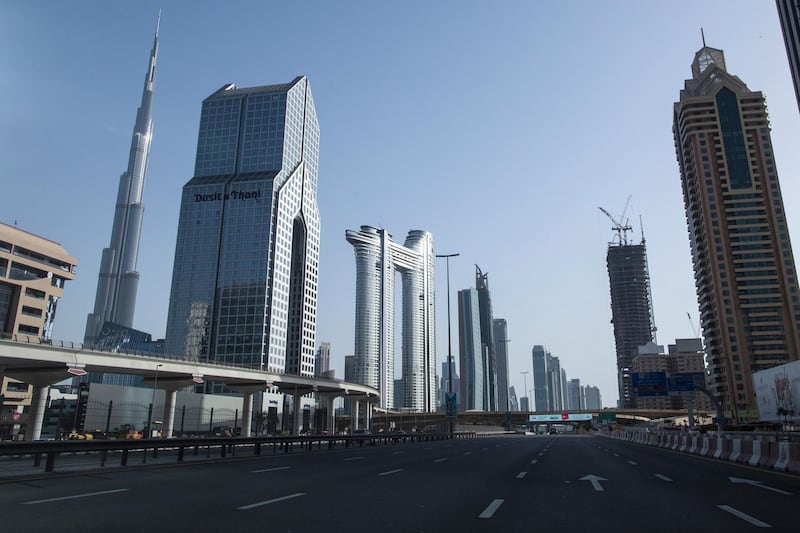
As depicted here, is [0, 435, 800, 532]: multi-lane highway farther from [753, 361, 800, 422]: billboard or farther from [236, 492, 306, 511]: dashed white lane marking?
[753, 361, 800, 422]: billboard

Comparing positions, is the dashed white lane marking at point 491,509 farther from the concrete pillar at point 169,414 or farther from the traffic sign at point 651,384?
the traffic sign at point 651,384

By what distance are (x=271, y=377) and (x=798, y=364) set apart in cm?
6771

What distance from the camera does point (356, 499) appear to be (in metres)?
10.6

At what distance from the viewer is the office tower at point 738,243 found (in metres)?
143

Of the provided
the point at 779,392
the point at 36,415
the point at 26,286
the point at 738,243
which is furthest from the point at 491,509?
the point at 738,243

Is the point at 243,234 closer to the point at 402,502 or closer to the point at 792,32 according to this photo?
Result: the point at 792,32

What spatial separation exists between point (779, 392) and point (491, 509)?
8558 cm

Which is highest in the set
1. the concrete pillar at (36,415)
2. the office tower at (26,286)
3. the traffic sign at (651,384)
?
the office tower at (26,286)

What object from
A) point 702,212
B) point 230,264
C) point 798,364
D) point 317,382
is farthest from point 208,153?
point 798,364

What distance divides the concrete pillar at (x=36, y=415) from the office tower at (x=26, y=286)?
51.2m

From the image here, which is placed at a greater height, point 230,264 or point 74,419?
point 230,264

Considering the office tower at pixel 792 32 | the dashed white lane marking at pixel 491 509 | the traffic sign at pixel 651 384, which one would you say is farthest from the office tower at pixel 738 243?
the dashed white lane marking at pixel 491 509

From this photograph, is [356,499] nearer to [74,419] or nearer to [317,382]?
[74,419]

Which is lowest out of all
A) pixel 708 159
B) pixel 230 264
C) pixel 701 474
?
pixel 701 474
